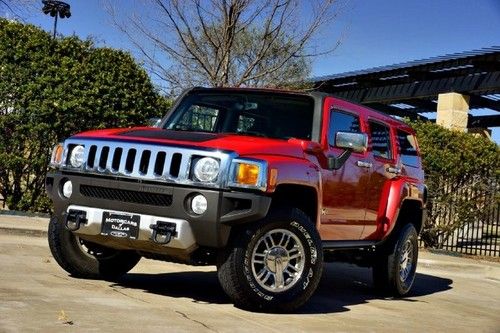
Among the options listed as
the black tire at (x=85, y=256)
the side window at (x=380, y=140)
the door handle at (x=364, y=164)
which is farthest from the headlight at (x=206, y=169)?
the side window at (x=380, y=140)

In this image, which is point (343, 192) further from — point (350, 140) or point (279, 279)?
point (279, 279)

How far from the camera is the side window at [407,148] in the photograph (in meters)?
8.12

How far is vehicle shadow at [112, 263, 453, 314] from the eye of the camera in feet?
20.6

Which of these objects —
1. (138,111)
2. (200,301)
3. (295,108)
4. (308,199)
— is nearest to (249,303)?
(200,301)

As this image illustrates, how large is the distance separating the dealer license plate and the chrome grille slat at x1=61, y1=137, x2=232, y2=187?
0.32 meters

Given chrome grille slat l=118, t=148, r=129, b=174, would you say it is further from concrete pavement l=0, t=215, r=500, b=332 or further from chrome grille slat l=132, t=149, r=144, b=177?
concrete pavement l=0, t=215, r=500, b=332

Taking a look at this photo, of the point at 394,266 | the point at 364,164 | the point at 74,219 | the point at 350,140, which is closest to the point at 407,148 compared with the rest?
the point at 394,266

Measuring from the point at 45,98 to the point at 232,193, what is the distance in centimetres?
757

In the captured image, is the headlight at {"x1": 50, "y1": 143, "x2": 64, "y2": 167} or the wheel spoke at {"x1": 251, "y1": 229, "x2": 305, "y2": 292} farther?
the headlight at {"x1": 50, "y1": 143, "x2": 64, "y2": 167}

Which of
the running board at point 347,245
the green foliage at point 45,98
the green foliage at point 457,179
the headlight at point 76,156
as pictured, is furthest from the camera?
the green foliage at point 457,179

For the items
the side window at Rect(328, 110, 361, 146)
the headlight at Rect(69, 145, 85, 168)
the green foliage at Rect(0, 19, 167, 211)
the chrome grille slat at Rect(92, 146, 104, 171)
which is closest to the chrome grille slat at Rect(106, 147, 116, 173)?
the chrome grille slat at Rect(92, 146, 104, 171)

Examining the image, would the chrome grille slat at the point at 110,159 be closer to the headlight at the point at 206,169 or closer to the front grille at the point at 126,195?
the front grille at the point at 126,195

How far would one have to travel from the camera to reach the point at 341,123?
6758 mm

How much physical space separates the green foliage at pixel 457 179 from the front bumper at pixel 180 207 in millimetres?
9959
